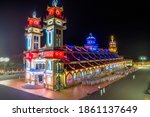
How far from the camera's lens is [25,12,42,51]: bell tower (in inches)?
1414

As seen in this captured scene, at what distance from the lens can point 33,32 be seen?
3619cm

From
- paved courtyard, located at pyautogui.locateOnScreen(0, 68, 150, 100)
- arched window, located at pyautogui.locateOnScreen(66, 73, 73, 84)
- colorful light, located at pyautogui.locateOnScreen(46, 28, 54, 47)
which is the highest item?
colorful light, located at pyautogui.locateOnScreen(46, 28, 54, 47)

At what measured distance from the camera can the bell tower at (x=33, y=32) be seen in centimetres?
3591

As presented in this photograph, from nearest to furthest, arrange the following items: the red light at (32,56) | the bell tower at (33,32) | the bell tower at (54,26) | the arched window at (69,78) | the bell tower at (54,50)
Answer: the bell tower at (54,50)
the bell tower at (54,26)
the arched window at (69,78)
the red light at (32,56)
the bell tower at (33,32)

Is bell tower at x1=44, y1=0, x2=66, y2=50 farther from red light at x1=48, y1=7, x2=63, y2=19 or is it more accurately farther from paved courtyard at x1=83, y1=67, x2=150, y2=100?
paved courtyard at x1=83, y1=67, x2=150, y2=100

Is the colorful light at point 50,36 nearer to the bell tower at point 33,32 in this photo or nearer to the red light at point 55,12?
the red light at point 55,12

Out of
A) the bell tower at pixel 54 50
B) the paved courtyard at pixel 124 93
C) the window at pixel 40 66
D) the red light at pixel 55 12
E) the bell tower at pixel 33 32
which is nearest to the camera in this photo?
the paved courtyard at pixel 124 93

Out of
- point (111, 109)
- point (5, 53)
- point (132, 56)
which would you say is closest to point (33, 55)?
point (111, 109)

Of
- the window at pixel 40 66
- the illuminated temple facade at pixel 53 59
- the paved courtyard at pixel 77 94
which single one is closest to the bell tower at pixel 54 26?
the illuminated temple facade at pixel 53 59

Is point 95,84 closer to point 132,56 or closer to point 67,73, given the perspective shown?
point 67,73

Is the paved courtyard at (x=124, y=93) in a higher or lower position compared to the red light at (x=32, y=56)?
lower

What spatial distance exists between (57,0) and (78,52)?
15453 millimetres

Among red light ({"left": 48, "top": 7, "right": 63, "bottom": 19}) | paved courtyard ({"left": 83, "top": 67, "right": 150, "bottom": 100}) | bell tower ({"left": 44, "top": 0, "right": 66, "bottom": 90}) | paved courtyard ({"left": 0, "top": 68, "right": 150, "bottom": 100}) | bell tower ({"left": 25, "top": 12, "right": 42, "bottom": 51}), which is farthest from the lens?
bell tower ({"left": 25, "top": 12, "right": 42, "bottom": 51})

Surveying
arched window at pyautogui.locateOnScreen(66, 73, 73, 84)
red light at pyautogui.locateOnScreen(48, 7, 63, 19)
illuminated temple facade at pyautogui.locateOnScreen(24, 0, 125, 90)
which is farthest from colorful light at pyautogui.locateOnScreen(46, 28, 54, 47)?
arched window at pyautogui.locateOnScreen(66, 73, 73, 84)
